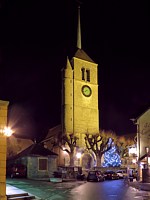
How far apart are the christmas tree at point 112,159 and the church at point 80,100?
309 cm

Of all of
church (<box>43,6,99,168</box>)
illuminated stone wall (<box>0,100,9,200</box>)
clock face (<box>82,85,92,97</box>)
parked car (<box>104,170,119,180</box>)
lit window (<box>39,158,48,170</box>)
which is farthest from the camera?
clock face (<box>82,85,92,97</box>)

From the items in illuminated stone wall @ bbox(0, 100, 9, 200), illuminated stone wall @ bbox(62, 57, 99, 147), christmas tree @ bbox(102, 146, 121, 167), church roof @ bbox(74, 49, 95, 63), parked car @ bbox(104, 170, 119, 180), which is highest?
church roof @ bbox(74, 49, 95, 63)

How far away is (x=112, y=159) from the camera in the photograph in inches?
2734

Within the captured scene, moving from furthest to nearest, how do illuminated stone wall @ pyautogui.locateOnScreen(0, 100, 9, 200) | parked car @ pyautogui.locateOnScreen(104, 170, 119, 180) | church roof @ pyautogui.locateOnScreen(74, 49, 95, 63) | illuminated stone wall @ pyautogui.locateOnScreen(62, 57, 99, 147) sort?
1. church roof @ pyautogui.locateOnScreen(74, 49, 95, 63)
2. illuminated stone wall @ pyautogui.locateOnScreen(62, 57, 99, 147)
3. parked car @ pyautogui.locateOnScreen(104, 170, 119, 180)
4. illuminated stone wall @ pyautogui.locateOnScreen(0, 100, 9, 200)

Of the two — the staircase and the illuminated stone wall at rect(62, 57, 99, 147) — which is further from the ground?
the illuminated stone wall at rect(62, 57, 99, 147)

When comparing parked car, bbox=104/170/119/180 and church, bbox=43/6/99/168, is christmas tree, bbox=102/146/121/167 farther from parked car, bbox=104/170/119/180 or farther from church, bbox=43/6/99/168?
parked car, bbox=104/170/119/180

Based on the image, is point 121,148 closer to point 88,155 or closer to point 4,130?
point 88,155

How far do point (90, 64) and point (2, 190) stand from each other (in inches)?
2643

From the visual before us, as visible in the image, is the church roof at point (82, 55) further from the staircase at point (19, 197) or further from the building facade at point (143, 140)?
the staircase at point (19, 197)

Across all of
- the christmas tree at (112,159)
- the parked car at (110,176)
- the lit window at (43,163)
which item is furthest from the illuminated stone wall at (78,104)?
the lit window at (43,163)

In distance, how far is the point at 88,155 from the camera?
7219cm

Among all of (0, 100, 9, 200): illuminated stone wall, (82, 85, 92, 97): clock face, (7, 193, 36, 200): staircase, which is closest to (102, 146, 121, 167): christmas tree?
(82, 85, 92, 97): clock face

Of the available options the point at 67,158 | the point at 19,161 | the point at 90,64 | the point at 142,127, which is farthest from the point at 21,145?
the point at 142,127

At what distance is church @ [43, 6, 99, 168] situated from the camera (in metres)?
73.9
